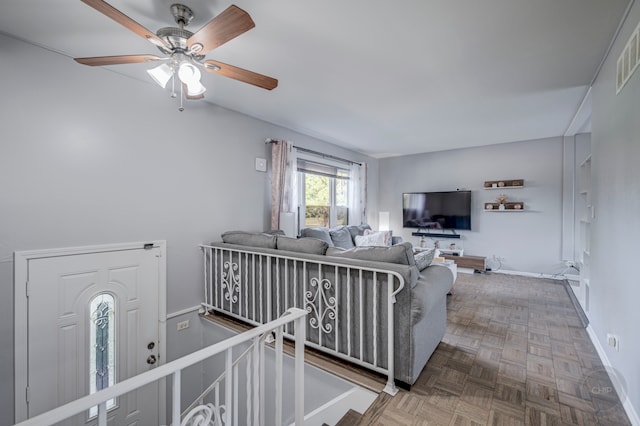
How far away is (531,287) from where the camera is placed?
4.47 m

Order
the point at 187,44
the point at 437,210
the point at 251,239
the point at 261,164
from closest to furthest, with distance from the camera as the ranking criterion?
the point at 187,44 → the point at 251,239 → the point at 261,164 → the point at 437,210

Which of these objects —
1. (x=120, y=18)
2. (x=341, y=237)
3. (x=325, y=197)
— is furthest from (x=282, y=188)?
(x=120, y=18)

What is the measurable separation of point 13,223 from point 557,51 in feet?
14.2

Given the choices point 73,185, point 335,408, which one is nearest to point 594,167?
point 335,408

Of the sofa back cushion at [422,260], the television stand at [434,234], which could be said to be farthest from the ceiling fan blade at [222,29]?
the television stand at [434,234]

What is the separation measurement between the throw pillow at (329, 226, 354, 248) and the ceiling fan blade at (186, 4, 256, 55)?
3.29 meters

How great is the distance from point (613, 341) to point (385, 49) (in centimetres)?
272

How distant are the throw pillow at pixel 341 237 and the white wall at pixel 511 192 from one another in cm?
225

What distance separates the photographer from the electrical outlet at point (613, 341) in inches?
78.2

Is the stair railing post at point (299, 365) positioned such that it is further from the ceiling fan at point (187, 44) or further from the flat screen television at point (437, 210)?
the flat screen television at point (437, 210)

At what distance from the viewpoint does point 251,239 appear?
294 centimetres

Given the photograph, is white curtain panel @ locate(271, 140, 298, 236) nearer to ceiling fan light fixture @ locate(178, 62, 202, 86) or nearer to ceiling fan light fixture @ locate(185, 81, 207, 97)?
ceiling fan light fixture @ locate(185, 81, 207, 97)

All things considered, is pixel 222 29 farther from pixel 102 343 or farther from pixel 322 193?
pixel 322 193

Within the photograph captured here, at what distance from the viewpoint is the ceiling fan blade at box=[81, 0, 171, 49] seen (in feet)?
4.25
